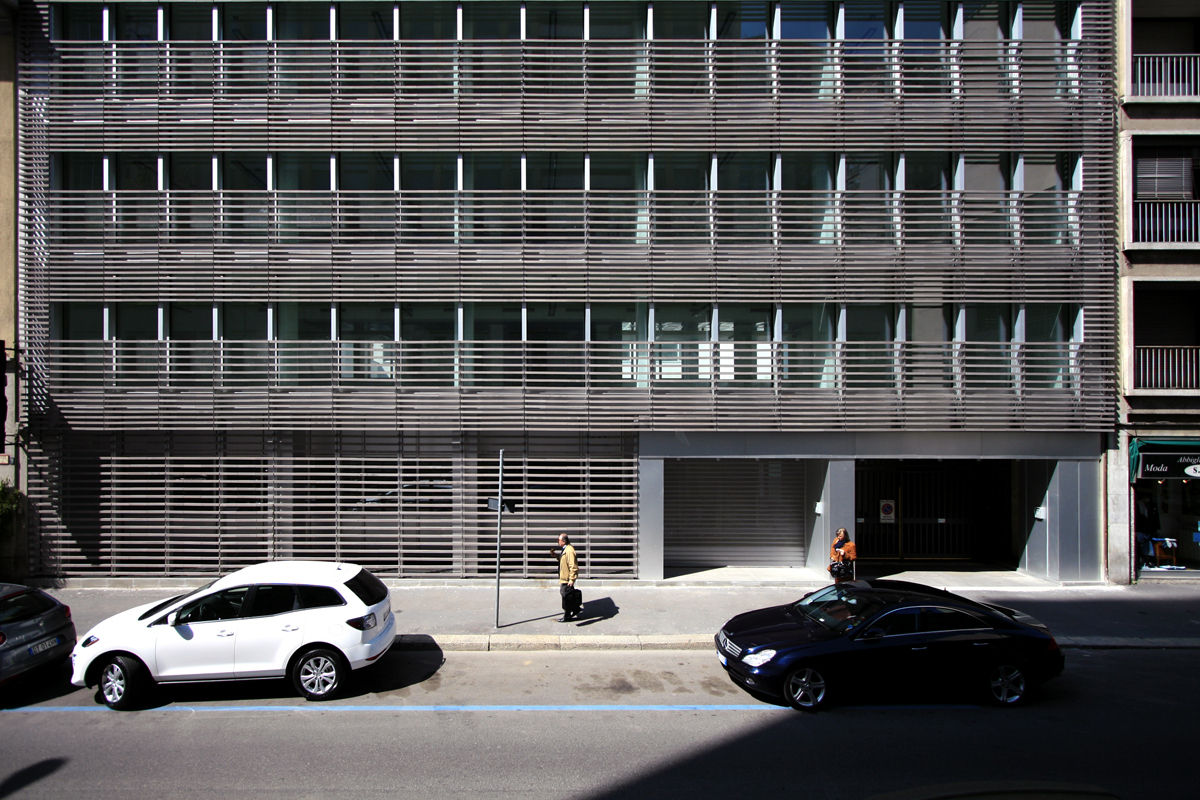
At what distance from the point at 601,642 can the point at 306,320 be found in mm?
9253

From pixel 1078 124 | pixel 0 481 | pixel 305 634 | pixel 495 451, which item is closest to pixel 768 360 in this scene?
pixel 495 451

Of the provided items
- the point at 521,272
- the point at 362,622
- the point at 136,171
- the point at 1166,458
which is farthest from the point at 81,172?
the point at 1166,458

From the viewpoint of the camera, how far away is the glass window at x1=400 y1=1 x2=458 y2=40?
14.8 m

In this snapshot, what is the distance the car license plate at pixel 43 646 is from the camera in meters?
8.61

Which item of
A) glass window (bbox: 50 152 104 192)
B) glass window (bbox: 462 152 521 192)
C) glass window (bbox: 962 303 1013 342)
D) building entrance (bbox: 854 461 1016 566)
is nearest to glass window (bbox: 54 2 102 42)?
glass window (bbox: 50 152 104 192)

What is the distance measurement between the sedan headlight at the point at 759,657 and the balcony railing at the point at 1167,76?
1553 centimetres

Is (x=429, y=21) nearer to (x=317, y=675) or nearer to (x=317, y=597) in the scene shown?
(x=317, y=597)

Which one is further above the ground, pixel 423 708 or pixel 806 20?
pixel 806 20

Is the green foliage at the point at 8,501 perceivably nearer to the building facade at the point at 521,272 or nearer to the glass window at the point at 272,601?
the building facade at the point at 521,272

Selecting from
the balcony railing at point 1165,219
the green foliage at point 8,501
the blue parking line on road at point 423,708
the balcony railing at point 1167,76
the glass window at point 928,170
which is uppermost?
the balcony railing at point 1167,76

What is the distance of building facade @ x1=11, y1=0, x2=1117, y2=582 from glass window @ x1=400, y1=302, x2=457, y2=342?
0.07m

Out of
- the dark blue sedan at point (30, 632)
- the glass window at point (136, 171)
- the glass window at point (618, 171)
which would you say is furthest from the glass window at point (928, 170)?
the dark blue sedan at point (30, 632)

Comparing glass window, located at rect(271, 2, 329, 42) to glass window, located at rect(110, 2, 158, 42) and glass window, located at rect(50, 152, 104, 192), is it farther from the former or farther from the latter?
glass window, located at rect(50, 152, 104, 192)

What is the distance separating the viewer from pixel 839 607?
30.2 ft
